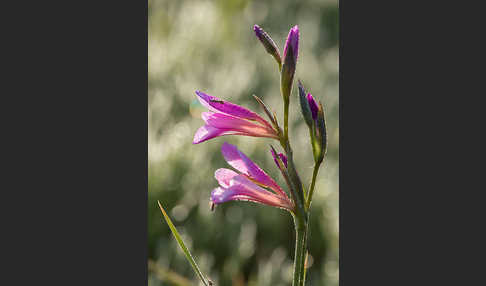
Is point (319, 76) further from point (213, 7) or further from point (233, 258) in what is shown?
point (233, 258)

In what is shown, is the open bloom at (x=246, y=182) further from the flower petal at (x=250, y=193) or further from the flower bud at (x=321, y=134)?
the flower bud at (x=321, y=134)

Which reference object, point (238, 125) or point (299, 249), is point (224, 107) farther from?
point (299, 249)

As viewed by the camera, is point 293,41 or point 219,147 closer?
point 293,41

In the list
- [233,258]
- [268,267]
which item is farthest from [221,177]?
[233,258]

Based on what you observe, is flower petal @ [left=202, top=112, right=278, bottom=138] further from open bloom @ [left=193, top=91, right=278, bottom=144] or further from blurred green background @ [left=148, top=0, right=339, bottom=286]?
blurred green background @ [left=148, top=0, right=339, bottom=286]

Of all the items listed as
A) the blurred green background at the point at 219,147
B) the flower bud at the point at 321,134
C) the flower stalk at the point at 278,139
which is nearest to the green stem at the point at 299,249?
the flower stalk at the point at 278,139

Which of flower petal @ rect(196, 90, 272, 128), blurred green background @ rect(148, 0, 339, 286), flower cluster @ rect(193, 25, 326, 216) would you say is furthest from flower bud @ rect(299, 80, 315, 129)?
blurred green background @ rect(148, 0, 339, 286)

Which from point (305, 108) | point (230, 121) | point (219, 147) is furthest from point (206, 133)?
point (219, 147)
